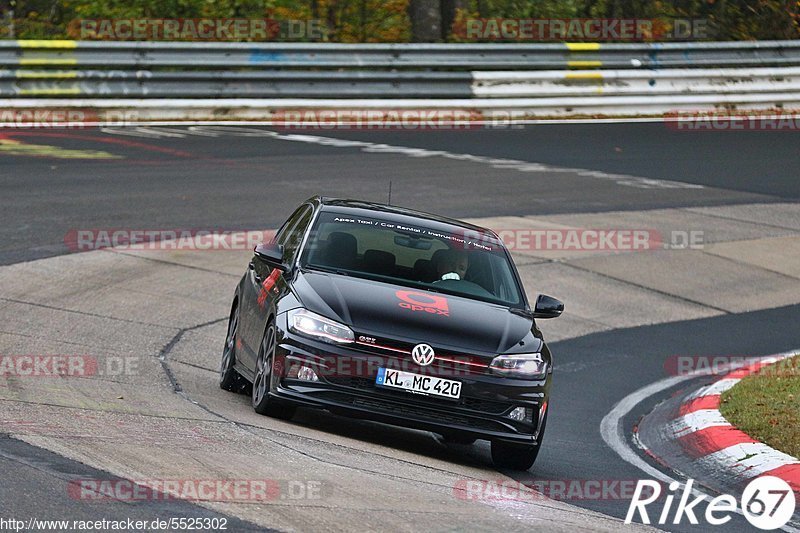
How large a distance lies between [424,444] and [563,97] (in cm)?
1816

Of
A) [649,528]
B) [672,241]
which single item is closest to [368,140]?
[672,241]

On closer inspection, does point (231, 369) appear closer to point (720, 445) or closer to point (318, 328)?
point (318, 328)

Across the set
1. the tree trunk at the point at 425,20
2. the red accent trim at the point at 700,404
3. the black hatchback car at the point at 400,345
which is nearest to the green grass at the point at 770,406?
the red accent trim at the point at 700,404

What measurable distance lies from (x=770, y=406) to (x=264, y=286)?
3829mm

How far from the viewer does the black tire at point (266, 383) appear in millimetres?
8438

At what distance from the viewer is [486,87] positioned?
83.6 feet

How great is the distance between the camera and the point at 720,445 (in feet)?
30.3

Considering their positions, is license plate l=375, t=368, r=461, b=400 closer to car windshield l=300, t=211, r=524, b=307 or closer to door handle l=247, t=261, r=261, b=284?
car windshield l=300, t=211, r=524, b=307

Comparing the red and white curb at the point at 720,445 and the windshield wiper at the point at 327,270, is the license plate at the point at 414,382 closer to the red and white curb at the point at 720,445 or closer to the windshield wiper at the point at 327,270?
the windshield wiper at the point at 327,270

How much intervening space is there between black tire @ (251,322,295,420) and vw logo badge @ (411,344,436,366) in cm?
85

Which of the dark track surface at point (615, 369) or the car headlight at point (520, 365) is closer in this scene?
the car headlight at point (520, 365)

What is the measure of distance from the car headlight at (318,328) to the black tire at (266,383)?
0.18m

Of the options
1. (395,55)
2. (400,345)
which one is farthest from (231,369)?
(395,55)

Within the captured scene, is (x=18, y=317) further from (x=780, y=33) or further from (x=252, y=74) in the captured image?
(x=780, y=33)
